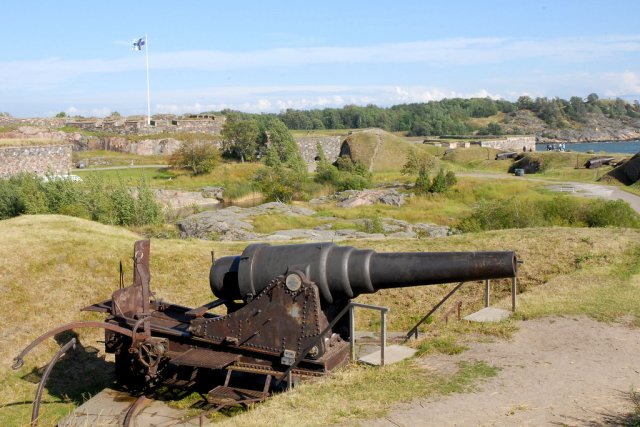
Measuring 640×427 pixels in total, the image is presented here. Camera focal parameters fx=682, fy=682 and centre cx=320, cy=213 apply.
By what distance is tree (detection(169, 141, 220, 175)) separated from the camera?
45.5 m

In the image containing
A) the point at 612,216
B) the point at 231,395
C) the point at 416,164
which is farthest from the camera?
the point at 416,164

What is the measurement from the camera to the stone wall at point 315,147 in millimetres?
56469

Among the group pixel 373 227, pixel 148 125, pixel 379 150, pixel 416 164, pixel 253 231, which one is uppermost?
pixel 148 125

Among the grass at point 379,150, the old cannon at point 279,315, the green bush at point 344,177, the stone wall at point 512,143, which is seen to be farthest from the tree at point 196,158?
the old cannon at point 279,315

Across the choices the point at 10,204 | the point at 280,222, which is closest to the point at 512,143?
the point at 280,222

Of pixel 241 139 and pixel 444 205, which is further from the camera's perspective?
pixel 241 139

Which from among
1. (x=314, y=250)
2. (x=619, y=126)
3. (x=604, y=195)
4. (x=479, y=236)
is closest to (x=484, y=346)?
(x=314, y=250)

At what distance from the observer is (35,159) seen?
1479 inches

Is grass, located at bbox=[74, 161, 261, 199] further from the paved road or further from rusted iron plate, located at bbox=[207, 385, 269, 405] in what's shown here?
rusted iron plate, located at bbox=[207, 385, 269, 405]

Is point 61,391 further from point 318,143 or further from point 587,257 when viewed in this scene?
point 318,143

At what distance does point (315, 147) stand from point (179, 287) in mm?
43936

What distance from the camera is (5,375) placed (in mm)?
10977

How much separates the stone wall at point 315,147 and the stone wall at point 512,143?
21.0 meters

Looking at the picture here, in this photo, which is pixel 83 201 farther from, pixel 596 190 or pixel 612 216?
pixel 596 190
